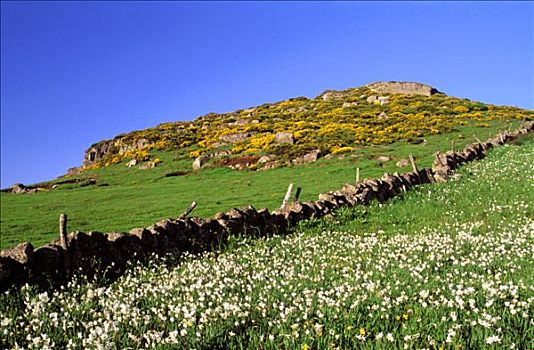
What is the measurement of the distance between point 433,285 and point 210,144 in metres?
68.7

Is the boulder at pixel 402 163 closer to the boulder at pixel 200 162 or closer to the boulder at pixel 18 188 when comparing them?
the boulder at pixel 200 162

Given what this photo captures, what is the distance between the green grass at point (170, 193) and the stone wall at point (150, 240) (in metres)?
9.33

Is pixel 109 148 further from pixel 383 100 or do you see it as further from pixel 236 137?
pixel 383 100

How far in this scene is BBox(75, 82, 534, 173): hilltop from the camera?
63.6 m

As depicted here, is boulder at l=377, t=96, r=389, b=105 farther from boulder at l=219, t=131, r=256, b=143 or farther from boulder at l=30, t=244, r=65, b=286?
boulder at l=30, t=244, r=65, b=286

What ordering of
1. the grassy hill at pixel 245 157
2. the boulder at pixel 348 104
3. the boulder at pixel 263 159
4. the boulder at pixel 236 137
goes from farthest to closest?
the boulder at pixel 348 104, the boulder at pixel 236 137, the boulder at pixel 263 159, the grassy hill at pixel 245 157

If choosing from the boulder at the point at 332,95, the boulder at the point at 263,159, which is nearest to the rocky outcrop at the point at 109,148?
the boulder at the point at 263,159

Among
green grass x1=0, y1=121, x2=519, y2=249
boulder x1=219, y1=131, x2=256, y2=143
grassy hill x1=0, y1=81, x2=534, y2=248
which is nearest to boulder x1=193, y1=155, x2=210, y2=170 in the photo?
grassy hill x1=0, y1=81, x2=534, y2=248

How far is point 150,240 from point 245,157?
46.8 meters

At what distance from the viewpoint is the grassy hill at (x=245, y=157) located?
123ft

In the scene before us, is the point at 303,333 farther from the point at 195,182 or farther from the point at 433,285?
the point at 195,182

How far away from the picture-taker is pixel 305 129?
78438 mm

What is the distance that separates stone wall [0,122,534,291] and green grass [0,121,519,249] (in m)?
9.33

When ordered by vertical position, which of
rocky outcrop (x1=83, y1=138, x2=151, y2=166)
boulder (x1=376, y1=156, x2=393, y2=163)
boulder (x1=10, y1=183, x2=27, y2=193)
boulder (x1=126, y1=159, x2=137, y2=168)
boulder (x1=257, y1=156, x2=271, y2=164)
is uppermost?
rocky outcrop (x1=83, y1=138, x2=151, y2=166)
